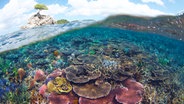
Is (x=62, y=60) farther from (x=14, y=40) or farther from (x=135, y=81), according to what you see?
(x=14, y=40)

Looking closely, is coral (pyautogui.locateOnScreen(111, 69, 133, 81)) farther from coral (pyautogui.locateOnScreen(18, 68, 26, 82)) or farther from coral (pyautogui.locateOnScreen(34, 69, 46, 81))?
coral (pyautogui.locateOnScreen(18, 68, 26, 82))

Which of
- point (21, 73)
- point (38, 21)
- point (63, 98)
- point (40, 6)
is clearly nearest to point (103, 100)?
point (63, 98)

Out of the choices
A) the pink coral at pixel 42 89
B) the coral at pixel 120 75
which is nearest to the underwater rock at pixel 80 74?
the coral at pixel 120 75

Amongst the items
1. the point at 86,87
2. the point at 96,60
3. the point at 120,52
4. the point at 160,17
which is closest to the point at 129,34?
the point at 160,17

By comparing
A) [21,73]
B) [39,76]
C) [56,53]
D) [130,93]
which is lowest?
[21,73]

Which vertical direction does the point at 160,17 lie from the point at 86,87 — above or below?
above

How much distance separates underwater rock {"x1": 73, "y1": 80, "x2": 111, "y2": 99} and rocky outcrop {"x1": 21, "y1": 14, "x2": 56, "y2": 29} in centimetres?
1389

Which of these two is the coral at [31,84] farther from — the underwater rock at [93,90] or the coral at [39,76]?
the underwater rock at [93,90]

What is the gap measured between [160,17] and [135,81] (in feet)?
30.1

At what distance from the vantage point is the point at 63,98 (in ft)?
30.6

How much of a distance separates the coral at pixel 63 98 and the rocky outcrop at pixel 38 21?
13.7 m

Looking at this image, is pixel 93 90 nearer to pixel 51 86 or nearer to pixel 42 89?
pixel 51 86

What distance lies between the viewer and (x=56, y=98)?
30.7 feet

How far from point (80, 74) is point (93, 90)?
1.31 meters
